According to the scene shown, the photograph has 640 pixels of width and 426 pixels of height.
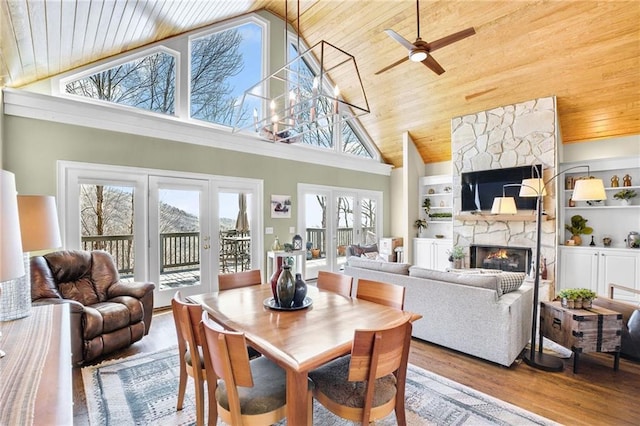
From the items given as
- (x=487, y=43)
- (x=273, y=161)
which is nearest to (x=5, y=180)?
(x=273, y=161)

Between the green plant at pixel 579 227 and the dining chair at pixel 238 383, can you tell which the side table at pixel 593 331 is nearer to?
the dining chair at pixel 238 383

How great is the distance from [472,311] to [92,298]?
3858 mm

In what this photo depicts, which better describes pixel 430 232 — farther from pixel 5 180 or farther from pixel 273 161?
pixel 5 180

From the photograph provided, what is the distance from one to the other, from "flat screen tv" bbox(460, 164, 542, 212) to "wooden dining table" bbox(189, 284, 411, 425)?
15.6ft

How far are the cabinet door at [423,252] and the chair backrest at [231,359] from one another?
645 centimetres

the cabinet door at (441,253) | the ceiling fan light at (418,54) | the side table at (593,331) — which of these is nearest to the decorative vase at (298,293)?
the side table at (593,331)

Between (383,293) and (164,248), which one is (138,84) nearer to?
(164,248)

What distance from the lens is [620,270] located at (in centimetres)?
498

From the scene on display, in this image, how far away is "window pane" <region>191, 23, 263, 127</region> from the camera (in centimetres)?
513

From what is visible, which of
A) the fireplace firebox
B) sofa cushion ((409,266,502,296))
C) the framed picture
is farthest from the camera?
the framed picture

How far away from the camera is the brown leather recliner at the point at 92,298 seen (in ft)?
9.07

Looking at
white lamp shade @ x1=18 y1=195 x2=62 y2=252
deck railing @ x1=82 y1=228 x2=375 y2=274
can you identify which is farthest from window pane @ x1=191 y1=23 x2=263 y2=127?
white lamp shade @ x1=18 y1=195 x2=62 y2=252

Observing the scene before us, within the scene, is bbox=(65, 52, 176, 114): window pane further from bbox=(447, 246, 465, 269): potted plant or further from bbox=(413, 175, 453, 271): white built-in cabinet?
bbox=(413, 175, 453, 271): white built-in cabinet

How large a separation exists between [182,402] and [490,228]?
5.94 metres
